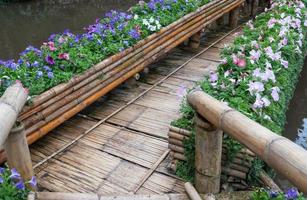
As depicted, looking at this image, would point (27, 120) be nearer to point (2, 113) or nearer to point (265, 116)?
point (2, 113)

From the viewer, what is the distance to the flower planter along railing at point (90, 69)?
3.63 metres

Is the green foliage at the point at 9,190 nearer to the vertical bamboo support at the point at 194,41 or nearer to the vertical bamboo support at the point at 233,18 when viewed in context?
the vertical bamboo support at the point at 194,41


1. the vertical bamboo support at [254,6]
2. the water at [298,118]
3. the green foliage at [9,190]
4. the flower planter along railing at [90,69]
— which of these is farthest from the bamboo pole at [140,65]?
the water at [298,118]

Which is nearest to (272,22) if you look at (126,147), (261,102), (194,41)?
(194,41)

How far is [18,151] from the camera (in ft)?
8.64

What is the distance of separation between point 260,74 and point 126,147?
1526 millimetres

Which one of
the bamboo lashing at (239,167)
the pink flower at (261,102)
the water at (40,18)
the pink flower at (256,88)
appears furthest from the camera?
the water at (40,18)

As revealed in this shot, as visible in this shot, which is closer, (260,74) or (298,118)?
(260,74)

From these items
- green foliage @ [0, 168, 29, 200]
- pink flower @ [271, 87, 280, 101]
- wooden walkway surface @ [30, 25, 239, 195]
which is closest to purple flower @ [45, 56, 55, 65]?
wooden walkway surface @ [30, 25, 239, 195]

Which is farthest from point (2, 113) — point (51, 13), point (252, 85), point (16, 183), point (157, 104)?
Result: point (51, 13)

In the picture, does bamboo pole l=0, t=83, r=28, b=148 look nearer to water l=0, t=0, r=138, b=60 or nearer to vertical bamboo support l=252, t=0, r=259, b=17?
water l=0, t=0, r=138, b=60

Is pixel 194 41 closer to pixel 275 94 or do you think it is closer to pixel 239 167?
pixel 275 94

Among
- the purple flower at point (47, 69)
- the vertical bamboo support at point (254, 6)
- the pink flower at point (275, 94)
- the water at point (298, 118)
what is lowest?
the water at point (298, 118)

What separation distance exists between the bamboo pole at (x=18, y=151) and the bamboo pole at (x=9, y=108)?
277 millimetres
